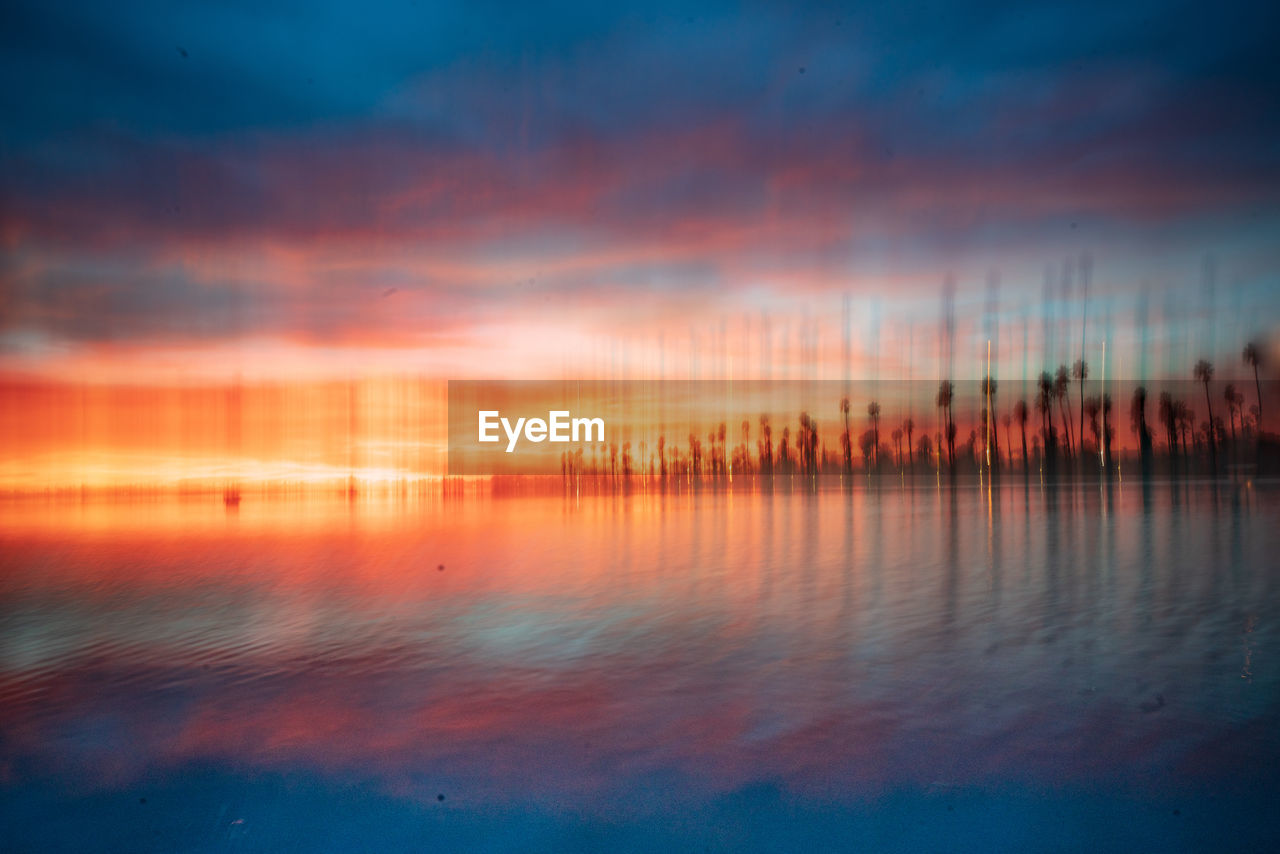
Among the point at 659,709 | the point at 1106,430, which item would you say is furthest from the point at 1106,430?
the point at 659,709

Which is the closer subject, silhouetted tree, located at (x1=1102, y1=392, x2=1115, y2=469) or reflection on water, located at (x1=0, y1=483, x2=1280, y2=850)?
reflection on water, located at (x1=0, y1=483, x2=1280, y2=850)

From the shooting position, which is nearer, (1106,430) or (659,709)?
(659,709)

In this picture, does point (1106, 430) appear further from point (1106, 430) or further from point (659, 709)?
point (659, 709)

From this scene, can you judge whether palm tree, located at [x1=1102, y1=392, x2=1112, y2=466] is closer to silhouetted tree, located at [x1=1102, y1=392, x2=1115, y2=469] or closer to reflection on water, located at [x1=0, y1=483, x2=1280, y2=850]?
silhouetted tree, located at [x1=1102, y1=392, x2=1115, y2=469]

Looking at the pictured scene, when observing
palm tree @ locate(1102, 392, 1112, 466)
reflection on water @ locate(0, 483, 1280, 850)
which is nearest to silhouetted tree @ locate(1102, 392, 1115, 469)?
palm tree @ locate(1102, 392, 1112, 466)

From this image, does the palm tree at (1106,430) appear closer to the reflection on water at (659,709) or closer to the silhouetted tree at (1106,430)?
the silhouetted tree at (1106,430)

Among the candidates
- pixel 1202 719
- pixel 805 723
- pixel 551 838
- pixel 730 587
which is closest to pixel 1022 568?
pixel 730 587

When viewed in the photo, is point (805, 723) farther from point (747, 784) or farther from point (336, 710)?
point (336, 710)

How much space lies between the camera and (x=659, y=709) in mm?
6430

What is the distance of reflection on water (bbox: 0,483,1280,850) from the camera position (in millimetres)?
4543

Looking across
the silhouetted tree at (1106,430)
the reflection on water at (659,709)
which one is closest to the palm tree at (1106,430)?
the silhouetted tree at (1106,430)

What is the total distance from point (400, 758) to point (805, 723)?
3.28m

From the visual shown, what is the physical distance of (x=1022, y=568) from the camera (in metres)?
14.1

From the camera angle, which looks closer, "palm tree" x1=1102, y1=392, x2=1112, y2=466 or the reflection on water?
the reflection on water
